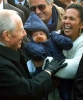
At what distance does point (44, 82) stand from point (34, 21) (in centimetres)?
88

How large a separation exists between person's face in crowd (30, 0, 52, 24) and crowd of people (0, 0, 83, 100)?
73 cm

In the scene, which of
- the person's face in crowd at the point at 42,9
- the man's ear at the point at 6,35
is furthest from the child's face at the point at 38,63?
the person's face in crowd at the point at 42,9

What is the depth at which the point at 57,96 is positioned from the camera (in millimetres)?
2771

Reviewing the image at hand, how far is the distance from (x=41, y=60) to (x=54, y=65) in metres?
0.27

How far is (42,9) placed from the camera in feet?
12.9

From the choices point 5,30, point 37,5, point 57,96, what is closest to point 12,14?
point 5,30

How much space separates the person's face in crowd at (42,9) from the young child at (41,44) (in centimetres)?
88

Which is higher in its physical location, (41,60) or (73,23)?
(73,23)

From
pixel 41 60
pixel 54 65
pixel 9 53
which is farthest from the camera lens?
pixel 41 60

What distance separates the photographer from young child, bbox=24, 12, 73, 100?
8.91 feet

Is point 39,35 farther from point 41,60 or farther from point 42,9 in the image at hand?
point 42,9

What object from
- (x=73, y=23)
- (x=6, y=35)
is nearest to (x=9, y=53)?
(x=6, y=35)

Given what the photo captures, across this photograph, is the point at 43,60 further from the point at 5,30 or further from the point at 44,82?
the point at 5,30

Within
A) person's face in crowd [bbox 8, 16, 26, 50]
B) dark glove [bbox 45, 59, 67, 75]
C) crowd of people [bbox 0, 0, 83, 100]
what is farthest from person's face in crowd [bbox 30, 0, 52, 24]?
person's face in crowd [bbox 8, 16, 26, 50]
